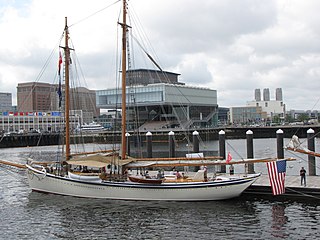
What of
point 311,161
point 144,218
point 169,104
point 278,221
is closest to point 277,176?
point 278,221

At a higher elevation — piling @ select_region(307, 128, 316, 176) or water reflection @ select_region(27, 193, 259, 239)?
piling @ select_region(307, 128, 316, 176)

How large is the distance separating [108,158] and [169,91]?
10874 cm

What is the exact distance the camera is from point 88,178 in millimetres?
29719

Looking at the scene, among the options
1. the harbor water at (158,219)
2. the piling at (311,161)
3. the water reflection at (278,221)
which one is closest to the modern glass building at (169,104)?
the piling at (311,161)

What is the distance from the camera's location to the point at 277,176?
25.8 meters

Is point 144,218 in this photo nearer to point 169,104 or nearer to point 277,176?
point 277,176

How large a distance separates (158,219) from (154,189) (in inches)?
168

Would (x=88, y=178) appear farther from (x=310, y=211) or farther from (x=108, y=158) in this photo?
(x=310, y=211)

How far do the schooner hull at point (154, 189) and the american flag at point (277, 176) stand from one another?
1.44m

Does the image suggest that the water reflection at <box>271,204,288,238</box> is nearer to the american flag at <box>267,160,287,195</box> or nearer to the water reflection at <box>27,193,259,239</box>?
the american flag at <box>267,160,287,195</box>

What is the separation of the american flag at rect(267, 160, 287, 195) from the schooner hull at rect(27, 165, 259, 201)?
56.6 inches

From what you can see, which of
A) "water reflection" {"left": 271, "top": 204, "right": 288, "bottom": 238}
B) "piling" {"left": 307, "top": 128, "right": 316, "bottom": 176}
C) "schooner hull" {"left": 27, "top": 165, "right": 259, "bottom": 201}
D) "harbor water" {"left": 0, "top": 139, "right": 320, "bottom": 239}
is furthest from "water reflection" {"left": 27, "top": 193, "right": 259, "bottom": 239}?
"piling" {"left": 307, "top": 128, "right": 316, "bottom": 176}

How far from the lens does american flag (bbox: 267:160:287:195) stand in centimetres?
2572

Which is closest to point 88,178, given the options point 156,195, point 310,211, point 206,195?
point 156,195
